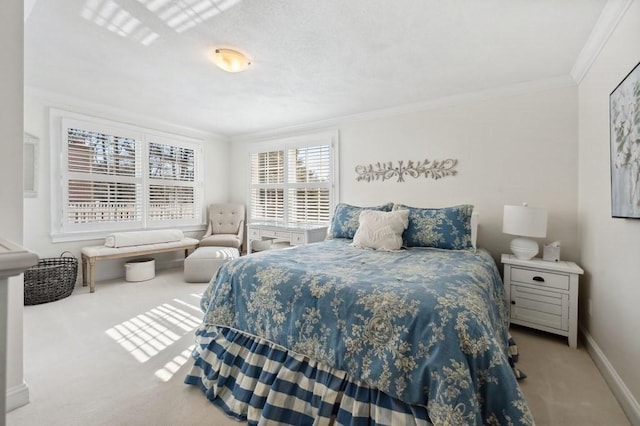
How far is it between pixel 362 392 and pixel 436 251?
154cm

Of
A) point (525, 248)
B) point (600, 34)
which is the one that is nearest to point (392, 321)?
point (525, 248)

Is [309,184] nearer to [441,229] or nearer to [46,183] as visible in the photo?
[441,229]

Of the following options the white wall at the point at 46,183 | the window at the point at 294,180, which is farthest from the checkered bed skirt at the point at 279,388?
the white wall at the point at 46,183

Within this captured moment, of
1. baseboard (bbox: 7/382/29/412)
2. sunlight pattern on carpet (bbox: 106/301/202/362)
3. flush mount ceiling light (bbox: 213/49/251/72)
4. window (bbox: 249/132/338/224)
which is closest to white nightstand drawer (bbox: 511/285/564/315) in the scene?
window (bbox: 249/132/338/224)

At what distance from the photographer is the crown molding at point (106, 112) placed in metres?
3.38

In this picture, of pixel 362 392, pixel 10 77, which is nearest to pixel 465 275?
pixel 362 392

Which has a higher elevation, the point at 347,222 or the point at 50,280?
the point at 347,222

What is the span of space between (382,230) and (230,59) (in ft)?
6.50

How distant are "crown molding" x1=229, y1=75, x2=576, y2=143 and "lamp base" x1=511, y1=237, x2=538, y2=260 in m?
1.54

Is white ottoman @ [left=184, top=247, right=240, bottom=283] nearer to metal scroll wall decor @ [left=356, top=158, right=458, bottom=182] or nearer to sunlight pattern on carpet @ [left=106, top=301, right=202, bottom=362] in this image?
sunlight pattern on carpet @ [left=106, top=301, right=202, bottom=362]

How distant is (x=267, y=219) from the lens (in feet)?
17.0

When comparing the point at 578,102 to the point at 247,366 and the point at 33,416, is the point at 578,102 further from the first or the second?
the point at 33,416

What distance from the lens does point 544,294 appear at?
7.86ft

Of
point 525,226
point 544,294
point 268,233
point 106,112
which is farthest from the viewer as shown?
point 268,233
